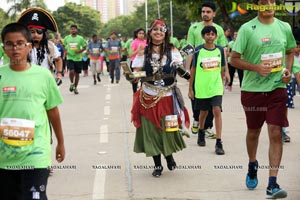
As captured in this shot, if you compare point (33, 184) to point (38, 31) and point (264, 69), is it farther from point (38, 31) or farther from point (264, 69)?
point (38, 31)

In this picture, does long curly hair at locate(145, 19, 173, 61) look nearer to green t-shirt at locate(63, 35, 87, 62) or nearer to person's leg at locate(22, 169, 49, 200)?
person's leg at locate(22, 169, 49, 200)

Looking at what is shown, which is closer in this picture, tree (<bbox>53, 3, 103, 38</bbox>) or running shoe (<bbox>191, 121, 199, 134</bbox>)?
running shoe (<bbox>191, 121, 199, 134</bbox>)

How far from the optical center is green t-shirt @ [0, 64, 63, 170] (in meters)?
4.04

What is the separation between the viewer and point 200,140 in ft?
27.8

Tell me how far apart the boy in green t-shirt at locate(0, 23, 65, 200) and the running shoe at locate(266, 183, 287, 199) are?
225 cm

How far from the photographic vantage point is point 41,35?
21.7 ft

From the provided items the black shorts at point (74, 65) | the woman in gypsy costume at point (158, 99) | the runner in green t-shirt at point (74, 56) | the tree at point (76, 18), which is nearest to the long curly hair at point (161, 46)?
the woman in gypsy costume at point (158, 99)

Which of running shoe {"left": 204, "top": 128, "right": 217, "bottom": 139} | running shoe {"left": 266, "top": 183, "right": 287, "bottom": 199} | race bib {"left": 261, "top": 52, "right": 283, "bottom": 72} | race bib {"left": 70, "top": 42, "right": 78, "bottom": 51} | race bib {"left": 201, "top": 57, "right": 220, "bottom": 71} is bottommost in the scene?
running shoe {"left": 204, "top": 128, "right": 217, "bottom": 139}

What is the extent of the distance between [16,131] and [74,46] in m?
13.7

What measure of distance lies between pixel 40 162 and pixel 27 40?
2.81ft

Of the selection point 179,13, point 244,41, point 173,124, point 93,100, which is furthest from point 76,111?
point 179,13

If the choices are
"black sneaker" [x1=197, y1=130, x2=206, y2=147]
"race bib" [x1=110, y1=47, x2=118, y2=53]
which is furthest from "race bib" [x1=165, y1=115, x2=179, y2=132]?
"race bib" [x1=110, y1=47, x2=118, y2=53]

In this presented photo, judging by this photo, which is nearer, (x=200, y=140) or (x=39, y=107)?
(x=39, y=107)

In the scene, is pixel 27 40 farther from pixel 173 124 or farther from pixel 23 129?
pixel 173 124
